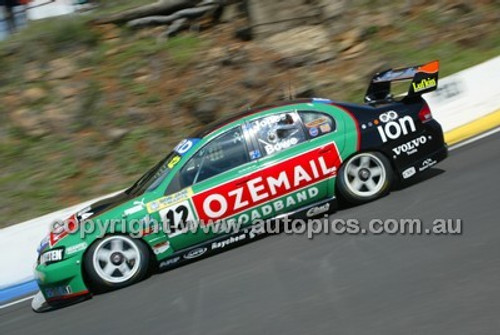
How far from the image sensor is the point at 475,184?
7391 millimetres

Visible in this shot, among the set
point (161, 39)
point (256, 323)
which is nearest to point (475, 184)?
point (256, 323)

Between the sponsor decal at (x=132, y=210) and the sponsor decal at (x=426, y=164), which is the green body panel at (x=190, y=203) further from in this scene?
Answer: the sponsor decal at (x=426, y=164)

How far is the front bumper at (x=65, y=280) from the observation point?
268 inches

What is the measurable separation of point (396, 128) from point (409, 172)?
1.72ft

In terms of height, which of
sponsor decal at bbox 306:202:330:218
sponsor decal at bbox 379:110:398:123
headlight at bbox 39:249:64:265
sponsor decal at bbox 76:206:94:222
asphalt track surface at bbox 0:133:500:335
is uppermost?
sponsor decal at bbox 379:110:398:123

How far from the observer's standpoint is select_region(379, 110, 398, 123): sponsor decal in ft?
25.1

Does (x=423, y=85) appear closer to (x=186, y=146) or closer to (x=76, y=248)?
(x=186, y=146)

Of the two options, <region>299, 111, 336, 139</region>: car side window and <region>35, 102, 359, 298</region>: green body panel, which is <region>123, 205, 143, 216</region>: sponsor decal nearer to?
<region>35, 102, 359, 298</region>: green body panel

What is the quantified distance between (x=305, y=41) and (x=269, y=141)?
283 inches

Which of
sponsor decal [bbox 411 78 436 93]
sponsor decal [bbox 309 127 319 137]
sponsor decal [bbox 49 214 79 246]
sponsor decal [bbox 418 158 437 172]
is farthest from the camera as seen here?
Answer: sponsor decal [bbox 411 78 436 93]

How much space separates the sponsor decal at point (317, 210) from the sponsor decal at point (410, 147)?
1.03m

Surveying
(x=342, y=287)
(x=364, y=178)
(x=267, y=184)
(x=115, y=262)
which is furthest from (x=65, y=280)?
(x=364, y=178)

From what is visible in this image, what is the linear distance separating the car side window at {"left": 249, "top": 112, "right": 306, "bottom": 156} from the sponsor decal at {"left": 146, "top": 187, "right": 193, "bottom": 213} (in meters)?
0.94

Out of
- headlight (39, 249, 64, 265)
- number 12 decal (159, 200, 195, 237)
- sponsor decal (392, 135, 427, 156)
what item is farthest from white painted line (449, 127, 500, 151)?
headlight (39, 249, 64, 265)
